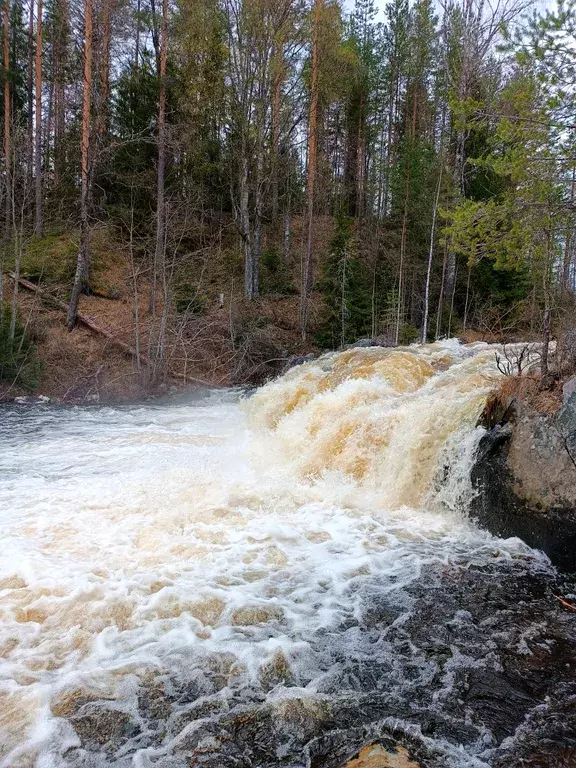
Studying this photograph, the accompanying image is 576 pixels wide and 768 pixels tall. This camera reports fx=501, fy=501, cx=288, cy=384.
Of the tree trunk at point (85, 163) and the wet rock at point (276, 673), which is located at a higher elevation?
the tree trunk at point (85, 163)

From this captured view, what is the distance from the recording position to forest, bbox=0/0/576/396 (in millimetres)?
14852

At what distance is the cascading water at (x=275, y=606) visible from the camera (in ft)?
8.43

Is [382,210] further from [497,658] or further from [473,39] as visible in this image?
[497,658]

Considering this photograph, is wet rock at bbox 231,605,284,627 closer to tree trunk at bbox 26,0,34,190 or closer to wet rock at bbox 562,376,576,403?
wet rock at bbox 562,376,576,403

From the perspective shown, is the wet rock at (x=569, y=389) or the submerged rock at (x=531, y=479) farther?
the wet rock at (x=569, y=389)

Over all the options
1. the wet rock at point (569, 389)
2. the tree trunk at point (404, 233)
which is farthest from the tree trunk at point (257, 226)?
the wet rock at point (569, 389)

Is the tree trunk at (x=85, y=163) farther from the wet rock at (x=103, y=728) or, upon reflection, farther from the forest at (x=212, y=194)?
the wet rock at (x=103, y=728)

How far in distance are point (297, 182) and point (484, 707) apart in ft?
A: 80.5

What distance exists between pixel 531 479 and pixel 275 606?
281 centimetres

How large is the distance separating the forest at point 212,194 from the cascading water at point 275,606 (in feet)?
26.6

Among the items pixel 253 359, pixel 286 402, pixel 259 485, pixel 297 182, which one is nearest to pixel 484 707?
pixel 259 485

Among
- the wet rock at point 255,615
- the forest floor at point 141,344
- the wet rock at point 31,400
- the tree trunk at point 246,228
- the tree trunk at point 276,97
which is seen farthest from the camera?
the tree trunk at point 246,228

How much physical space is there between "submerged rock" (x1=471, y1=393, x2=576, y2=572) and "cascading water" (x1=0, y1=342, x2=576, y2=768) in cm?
19

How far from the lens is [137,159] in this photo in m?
19.7
